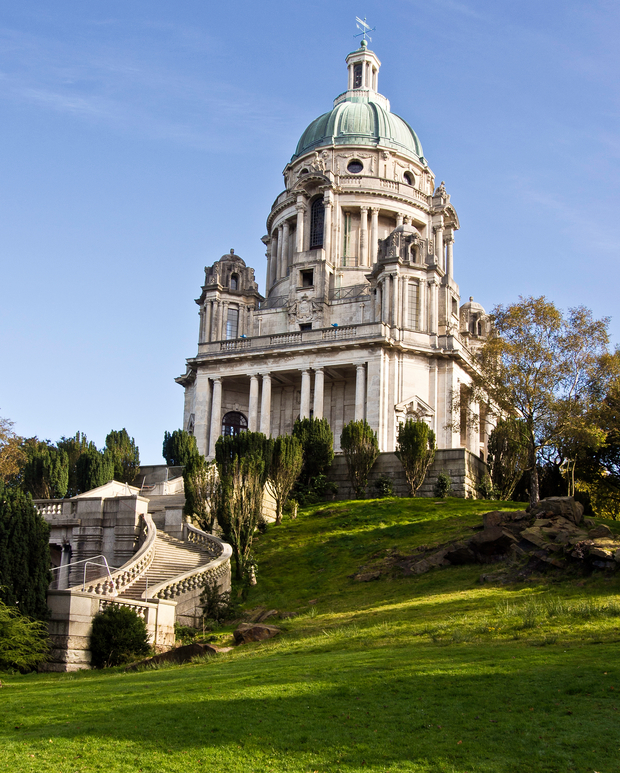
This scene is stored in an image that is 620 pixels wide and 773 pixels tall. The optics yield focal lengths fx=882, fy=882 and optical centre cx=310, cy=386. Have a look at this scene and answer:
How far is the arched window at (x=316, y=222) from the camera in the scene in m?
69.6

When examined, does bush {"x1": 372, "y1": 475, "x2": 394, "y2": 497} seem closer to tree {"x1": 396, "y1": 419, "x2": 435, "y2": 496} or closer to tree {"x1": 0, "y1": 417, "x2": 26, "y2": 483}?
tree {"x1": 396, "y1": 419, "x2": 435, "y2": 496}

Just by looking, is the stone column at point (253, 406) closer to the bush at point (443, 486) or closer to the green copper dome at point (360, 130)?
the bush at point (443, 486)

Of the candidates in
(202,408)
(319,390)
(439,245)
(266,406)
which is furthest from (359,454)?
(439,245)

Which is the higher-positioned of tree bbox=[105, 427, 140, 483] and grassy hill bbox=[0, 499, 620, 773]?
tree bbox=[105, 427, 140, 483]

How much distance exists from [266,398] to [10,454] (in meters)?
17.0

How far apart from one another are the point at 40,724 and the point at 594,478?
134ft

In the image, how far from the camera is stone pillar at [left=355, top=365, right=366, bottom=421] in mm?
55844

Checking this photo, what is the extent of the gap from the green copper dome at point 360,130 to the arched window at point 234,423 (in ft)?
81.1

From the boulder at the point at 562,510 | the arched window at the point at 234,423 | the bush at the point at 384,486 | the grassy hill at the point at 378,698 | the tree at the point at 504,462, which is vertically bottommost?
the grassy hill at the point at 378,698

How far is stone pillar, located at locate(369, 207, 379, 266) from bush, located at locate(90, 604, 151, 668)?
154ft

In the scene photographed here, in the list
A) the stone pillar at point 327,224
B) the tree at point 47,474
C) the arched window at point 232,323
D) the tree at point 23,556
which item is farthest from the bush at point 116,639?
the stone pillar at point 327,224

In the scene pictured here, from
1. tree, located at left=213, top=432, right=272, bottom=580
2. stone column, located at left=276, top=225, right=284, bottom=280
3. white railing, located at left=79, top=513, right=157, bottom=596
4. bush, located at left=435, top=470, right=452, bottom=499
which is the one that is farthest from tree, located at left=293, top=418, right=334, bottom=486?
stone column, located at left=276, top=225, right=284, bottom=280

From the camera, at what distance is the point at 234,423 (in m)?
62.3

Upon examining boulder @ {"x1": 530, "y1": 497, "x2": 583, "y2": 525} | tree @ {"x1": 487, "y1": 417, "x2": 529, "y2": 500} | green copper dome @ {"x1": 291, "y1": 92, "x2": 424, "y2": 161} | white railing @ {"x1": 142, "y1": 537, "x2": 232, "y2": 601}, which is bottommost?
white railing @ {"x1": 142, "y1": 537, "x2": 232, "y2": 601}
